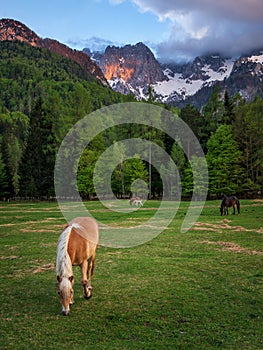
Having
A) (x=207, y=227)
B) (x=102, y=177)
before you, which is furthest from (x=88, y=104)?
(x=207, y=227)

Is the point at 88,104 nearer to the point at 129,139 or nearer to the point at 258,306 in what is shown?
the point at 129,139

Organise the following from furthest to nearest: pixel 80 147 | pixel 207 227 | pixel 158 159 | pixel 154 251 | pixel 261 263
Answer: pixel 158 159 → pixel 80 147 → pixel 207 227 → pixel 154 251 → pixel 261 263

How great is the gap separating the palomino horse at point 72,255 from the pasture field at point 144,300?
1.70ft

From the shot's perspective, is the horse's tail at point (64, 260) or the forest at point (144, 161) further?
the forest at point (144, 161)

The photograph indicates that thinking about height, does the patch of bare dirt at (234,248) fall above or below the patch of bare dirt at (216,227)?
below

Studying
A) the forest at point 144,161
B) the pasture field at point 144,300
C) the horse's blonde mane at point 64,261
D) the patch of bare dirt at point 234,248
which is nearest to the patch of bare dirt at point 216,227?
the patch of bare dirt at point 234,248

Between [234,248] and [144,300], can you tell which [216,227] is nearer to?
[234,248]

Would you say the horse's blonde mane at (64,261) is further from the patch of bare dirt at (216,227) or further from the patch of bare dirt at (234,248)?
the patch of bare dirt at (216,227)

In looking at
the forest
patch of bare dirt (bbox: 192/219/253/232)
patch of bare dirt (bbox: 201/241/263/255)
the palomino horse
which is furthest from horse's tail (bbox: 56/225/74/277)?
the forest

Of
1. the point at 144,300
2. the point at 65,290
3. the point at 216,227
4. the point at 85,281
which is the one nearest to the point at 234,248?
the point at 216,227

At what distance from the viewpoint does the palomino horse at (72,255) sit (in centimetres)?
739

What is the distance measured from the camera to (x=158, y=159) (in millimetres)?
61500

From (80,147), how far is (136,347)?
52.3m

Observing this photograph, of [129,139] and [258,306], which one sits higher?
[129,139]
